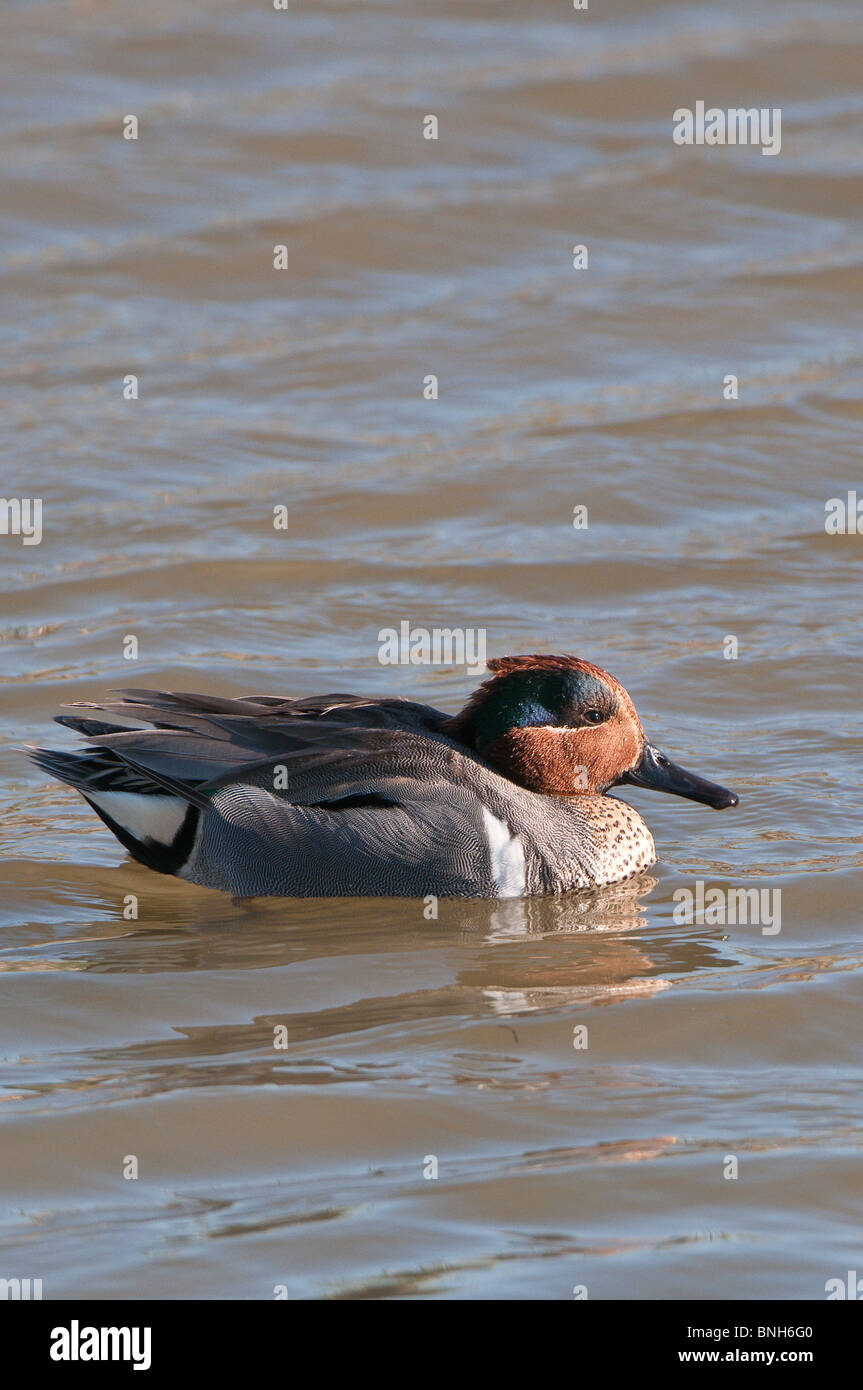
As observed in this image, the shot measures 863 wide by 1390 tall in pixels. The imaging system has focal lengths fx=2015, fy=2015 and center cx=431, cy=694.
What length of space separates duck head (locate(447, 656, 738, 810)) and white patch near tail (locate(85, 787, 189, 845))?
3.53 ft

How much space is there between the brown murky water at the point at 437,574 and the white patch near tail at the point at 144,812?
273 mm

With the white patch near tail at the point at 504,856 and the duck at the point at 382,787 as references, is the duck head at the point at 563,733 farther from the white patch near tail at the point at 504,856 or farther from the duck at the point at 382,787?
the white patch near tail at the point at 504,856

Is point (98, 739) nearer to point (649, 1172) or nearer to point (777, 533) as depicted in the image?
point (649, 1172)

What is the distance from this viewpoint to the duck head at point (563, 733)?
294 inches

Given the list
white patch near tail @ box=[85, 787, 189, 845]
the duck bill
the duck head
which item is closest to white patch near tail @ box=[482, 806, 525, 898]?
the duck head

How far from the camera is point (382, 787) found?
7.09 meters

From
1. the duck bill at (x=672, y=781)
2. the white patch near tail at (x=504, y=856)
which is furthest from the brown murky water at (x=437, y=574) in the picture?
the duck bill at (x=672, y=781)

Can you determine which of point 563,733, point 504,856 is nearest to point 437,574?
point 563,733

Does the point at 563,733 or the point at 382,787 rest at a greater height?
the point at 563,733

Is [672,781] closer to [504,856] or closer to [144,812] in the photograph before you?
[504,856]

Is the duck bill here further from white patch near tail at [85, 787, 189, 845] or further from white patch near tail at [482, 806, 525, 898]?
white patch near tail at [85, 787, 189, 845]

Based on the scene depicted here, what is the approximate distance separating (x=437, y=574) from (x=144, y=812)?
3259 mm

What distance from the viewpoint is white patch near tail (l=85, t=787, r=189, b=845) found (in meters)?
7.32
